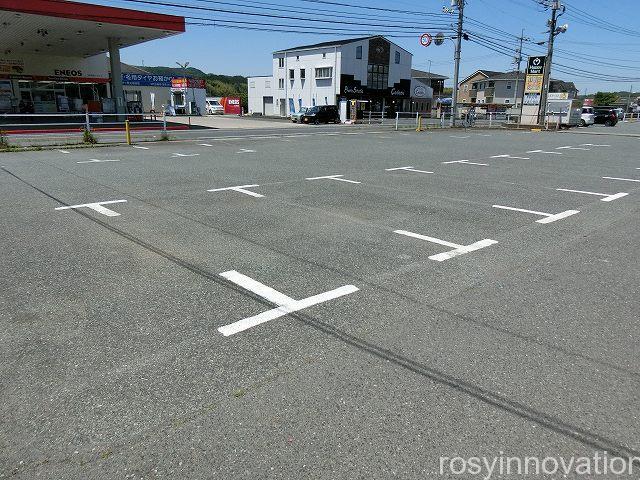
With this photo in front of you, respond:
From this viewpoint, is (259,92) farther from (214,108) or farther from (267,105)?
(214,108)

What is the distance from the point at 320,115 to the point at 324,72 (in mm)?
16435

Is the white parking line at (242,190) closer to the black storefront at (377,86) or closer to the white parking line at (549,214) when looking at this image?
the white parking line at (549,214)

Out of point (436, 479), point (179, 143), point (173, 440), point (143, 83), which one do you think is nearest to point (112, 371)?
point (173, 440)

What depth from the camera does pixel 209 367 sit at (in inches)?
122

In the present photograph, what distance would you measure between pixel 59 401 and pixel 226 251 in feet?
9.29

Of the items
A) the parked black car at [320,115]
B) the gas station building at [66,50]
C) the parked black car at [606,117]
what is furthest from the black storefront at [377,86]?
the gas station building at [66,50]

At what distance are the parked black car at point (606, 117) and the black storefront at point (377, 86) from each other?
22850mm

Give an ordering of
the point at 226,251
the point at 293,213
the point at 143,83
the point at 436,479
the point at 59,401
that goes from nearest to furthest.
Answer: the point at 436,479, the point at 59,401, the point at 226,251, the point at 293,213, the point at 143,83

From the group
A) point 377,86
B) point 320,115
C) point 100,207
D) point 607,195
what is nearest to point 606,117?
point 377,86

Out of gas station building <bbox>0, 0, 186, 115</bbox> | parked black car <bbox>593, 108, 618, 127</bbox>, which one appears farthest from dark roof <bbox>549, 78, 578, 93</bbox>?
gas station building <bbox>0, 0, 186, 115</bbox>

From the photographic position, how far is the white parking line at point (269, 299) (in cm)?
363

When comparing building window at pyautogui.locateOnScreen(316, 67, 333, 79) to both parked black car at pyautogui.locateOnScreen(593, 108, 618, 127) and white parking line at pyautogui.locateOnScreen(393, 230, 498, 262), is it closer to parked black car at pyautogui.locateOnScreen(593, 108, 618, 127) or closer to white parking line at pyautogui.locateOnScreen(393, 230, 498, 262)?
parked black car at pyautogui.locateOnScreen(593, 108, 618, 127)

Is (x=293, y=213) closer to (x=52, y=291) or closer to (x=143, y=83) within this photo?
(x=52, y=291)

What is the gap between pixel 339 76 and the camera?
178 ft
